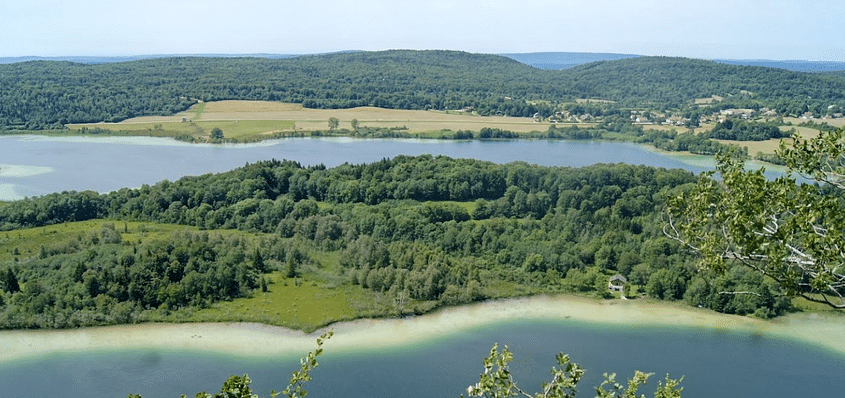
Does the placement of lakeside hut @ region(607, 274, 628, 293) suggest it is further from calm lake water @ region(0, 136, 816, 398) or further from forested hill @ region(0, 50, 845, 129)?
forested hill @ region(0, 50, 845, 129)

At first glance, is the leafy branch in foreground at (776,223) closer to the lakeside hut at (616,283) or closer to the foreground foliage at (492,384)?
the foreground foliage at (492,384)

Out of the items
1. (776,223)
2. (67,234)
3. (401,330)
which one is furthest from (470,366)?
(67,234)

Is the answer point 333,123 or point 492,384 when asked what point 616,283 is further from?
point 333,123

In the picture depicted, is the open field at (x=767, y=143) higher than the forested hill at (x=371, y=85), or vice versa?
the forested hill at (x=371, y=85)

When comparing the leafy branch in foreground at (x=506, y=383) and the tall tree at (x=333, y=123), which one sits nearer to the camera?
the leafy branch in foreground at (x=506, y=383)

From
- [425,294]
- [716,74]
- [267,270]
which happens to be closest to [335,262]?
[267,270]

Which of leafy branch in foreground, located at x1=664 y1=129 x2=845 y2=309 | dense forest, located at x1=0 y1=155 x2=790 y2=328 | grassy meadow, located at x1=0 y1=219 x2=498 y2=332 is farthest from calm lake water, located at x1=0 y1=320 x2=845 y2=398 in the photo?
leafy branch in foreground, located at x1=664 y1=129 x2=845 y2=309

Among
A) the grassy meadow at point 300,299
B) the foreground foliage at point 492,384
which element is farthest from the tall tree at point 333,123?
the foreground foliage at point 492,384

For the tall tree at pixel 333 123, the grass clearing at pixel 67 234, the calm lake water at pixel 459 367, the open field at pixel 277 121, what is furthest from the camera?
the tall tree at pixel 333 123
